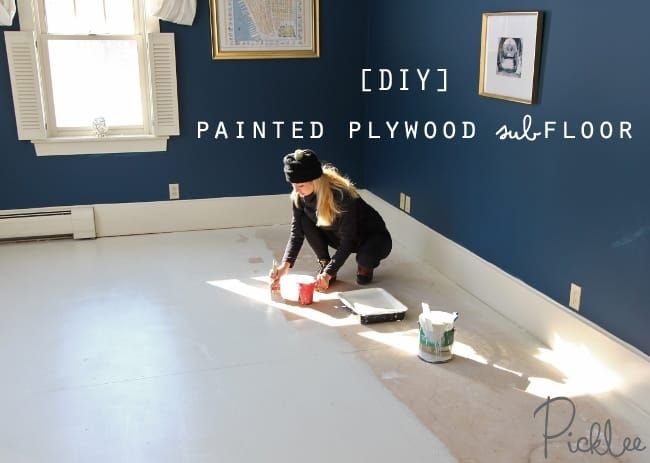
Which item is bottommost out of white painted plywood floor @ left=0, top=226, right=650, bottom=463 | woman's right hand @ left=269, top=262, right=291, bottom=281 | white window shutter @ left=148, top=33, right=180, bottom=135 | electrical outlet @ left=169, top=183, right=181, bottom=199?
white painted plywood floor @ left=0, top=226, right=650, bottom=463

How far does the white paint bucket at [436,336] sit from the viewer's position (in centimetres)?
316

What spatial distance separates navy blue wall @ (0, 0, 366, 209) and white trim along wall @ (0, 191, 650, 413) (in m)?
0.11

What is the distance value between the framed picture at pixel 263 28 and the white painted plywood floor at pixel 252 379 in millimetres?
1797

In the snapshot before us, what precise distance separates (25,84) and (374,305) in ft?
9.70

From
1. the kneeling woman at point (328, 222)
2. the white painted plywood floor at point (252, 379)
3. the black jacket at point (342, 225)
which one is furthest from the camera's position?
the black jacket at point (342, 225)

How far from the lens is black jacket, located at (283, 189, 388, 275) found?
397cm

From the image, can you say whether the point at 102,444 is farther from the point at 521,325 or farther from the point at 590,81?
the point at 590,81

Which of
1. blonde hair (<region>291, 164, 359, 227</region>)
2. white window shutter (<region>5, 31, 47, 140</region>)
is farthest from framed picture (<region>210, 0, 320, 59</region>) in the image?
blonde hair (<region>291, 164, 359, 227</region>)

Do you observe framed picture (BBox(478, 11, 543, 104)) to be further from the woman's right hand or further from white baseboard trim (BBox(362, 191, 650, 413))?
the woman's right hand

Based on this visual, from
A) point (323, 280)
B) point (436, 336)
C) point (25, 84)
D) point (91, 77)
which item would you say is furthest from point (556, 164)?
point (25, 84)

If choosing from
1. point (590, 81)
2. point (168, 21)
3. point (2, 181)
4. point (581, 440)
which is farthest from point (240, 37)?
point (581, 440)

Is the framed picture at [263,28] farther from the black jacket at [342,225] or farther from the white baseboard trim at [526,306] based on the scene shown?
the black jacket at [342,225]

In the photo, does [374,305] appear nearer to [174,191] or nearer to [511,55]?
[511,55]

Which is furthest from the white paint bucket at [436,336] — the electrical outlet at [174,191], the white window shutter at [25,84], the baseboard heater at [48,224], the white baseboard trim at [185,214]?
the white window shutter at [25,84]
